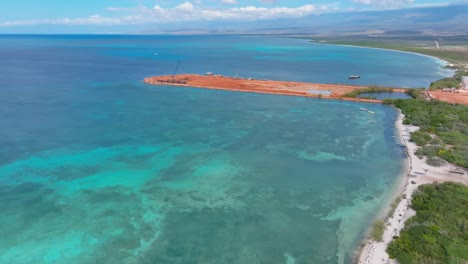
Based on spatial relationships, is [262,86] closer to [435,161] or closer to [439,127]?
[439,127]

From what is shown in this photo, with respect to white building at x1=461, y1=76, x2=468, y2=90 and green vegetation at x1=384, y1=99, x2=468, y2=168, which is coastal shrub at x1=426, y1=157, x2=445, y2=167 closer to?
green vegetation at x1=384, y1=99, x2=468, y2=168

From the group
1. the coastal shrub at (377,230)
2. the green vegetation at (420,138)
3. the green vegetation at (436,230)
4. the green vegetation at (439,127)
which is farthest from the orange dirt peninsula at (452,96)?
the coastal shrub at (377,230)

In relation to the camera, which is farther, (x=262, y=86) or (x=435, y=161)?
(x=262, y=86)

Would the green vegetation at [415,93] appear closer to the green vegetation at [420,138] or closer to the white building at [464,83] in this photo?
the white building at [464,83]

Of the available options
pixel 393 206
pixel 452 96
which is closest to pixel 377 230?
pixel 393 206

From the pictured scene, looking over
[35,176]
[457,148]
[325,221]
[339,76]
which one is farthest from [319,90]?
[35,176]

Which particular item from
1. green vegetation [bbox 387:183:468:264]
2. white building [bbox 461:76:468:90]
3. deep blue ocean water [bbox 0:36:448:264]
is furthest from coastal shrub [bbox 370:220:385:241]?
white building [bbox 461:76:468:90]
